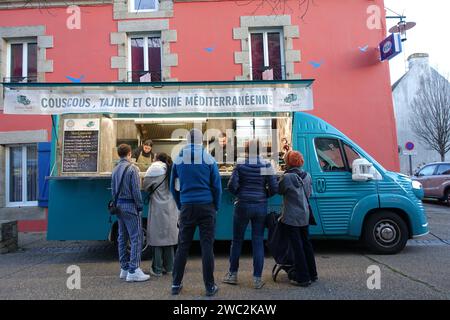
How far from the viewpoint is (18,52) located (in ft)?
33.9

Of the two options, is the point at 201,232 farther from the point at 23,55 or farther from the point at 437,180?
the point at 437,180

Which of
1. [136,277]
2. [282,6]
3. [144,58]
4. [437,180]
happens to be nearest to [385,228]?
[136,277]

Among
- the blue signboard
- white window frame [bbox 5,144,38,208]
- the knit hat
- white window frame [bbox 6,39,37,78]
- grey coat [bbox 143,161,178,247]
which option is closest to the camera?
→ the knit hat

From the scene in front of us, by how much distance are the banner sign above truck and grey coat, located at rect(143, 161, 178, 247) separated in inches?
54.8

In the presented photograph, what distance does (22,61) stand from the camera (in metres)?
10.3

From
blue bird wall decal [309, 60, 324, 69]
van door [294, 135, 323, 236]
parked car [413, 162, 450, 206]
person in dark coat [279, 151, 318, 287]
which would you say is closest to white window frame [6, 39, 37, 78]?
blue bird wall decal [309, 60, 324, 69]

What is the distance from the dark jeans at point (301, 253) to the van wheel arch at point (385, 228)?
207 cm

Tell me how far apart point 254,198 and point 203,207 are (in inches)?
28.3

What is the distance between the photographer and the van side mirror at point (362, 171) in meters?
6.40

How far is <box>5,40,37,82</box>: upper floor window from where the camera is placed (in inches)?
399

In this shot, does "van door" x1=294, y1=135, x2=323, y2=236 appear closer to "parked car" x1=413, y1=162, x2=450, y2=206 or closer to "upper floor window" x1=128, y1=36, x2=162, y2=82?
"upper floor window" x1=128, y1=36, x2=162, y2=82

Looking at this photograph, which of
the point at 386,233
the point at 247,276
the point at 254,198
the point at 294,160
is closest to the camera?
the point at 254,198

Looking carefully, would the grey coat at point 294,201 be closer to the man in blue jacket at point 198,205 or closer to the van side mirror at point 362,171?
the man in blue jacket at point 198,205
